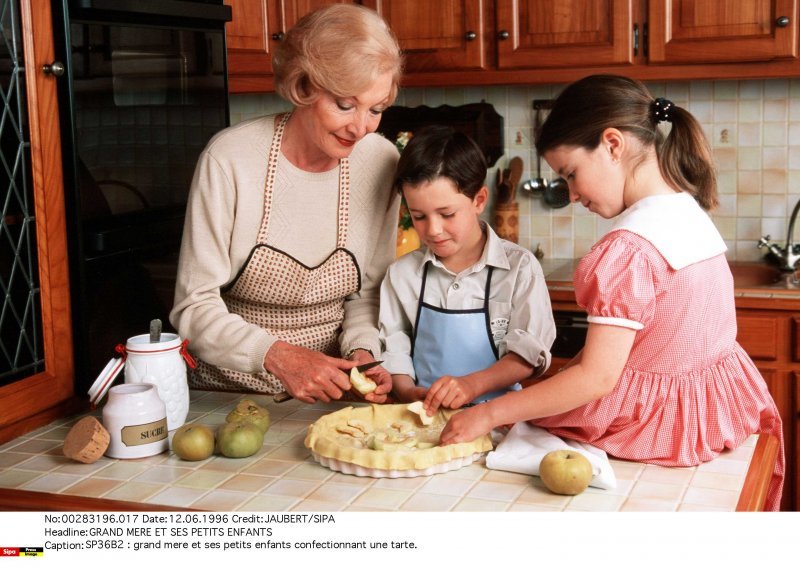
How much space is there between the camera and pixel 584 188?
5.21 ft

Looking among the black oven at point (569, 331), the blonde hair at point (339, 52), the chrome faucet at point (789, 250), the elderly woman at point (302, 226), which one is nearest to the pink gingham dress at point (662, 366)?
Result: the elderly woman at point (302, 226)

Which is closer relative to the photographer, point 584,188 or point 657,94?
point 584,188

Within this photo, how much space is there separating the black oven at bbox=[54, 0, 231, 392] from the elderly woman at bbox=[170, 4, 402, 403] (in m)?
0.17

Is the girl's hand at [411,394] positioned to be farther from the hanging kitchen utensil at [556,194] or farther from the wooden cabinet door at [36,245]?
the hanging kitchen utensil at [556,194]

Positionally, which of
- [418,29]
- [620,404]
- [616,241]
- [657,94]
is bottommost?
[620,404]

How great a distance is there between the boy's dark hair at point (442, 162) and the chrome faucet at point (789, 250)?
5.05ft

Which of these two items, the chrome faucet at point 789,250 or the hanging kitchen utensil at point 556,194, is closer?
the chrome faucet at point 789,250

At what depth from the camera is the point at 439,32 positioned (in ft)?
10.3

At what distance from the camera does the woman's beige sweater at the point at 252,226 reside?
1.80 metres

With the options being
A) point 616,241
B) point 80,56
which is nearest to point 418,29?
point 80,56

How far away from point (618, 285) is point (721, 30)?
1712 millimetres
